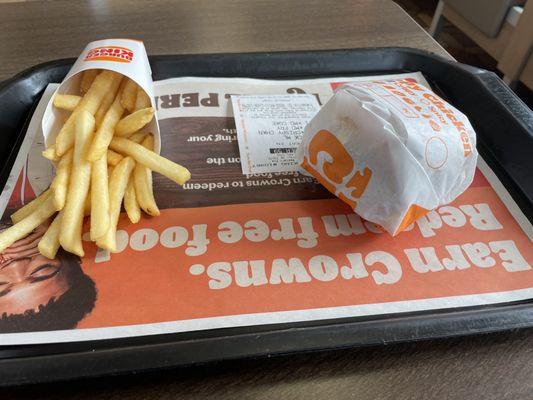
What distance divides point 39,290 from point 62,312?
0.18 ft

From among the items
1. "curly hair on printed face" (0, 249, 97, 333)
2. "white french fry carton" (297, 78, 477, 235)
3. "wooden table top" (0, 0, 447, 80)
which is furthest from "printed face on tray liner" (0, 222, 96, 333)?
"wooden table top" (0, 0, 447, 80)

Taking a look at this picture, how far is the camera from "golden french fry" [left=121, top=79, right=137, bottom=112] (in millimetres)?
750

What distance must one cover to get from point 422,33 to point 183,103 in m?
0.69

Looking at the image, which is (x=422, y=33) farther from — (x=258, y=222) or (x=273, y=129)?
(x=258, y=222)

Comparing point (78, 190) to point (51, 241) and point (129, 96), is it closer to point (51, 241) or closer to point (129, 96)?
point (51, 241)

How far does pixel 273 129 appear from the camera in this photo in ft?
2.89

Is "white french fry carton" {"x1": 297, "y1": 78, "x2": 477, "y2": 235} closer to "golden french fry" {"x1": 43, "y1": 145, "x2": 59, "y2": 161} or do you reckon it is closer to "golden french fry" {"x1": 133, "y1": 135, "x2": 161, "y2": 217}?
"golden french fry" {"x1": 133, "y1": 135, "x2": 161, "y2": 217}

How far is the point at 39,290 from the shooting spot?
60 cm

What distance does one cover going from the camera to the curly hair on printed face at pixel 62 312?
1.84ft

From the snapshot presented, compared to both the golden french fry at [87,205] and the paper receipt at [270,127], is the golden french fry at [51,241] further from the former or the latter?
the paper receipt at [270,127]

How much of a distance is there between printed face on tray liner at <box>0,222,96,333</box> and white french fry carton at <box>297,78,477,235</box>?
0.41 metres

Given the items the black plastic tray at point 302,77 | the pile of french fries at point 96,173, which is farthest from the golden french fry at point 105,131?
the black plastic tray at point 302,77

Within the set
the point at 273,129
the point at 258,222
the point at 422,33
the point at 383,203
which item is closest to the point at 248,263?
the point at 258,222

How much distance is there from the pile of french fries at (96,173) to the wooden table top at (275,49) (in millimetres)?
208
